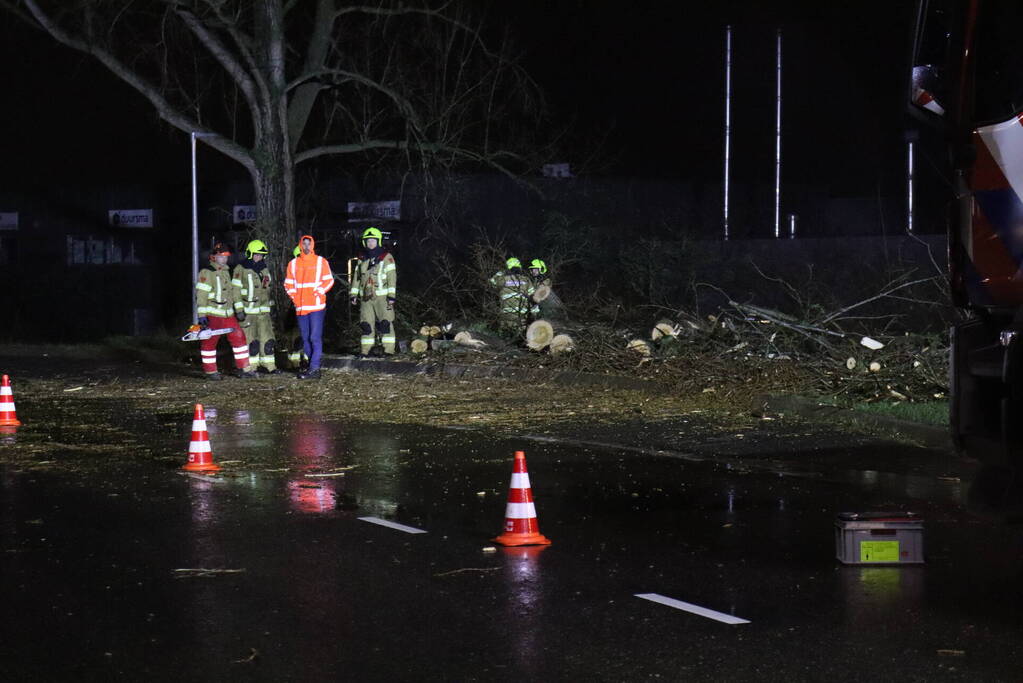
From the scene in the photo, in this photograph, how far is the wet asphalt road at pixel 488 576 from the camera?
213 inches

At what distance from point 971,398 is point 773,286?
2497cm

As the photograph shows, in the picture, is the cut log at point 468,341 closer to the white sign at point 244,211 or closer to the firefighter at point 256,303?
the firefighter at point 256,303

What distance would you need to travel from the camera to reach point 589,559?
7270mm

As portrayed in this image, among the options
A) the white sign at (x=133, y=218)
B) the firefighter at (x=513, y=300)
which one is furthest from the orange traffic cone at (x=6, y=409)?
the white sign at (x=133, y=218)

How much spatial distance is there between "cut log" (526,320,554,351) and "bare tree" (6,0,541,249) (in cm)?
616

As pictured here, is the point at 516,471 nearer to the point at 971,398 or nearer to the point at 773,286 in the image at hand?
the point at 971,398

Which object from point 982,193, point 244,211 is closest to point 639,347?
point 982,193

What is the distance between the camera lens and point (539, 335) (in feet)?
63.8

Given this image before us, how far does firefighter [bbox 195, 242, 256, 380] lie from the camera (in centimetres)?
1866

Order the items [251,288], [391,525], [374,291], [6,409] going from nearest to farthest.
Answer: [391,525], [6,409], [251,288], [374,291]

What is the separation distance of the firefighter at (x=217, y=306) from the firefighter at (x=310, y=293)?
850mm

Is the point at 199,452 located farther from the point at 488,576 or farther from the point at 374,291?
the point at 374,291

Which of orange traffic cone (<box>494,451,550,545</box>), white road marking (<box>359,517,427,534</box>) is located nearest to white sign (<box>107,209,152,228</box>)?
white road marking (<box>359,517,427,534</box>)

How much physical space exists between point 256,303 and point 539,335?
160 inches
